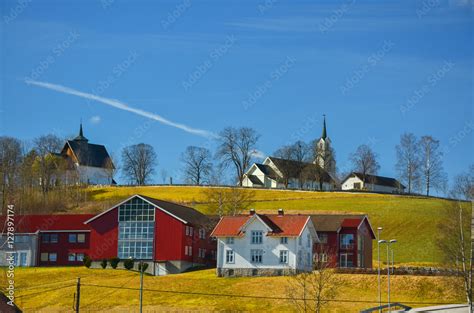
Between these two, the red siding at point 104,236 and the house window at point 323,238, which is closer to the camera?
the red siding at point 104,236

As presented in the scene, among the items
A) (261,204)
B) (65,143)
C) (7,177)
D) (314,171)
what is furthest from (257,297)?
(65,143)

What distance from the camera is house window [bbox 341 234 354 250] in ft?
285

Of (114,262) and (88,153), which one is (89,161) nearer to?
(88,153)

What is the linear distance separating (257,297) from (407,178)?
8877 centimetres

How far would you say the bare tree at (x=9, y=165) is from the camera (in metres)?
116

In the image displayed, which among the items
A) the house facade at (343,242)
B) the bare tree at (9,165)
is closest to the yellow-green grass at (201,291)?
the house facade at (343,242)

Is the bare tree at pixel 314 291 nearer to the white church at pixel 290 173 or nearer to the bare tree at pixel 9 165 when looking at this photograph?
the bare tree at pixel 9 165

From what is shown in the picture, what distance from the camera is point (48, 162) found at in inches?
5679

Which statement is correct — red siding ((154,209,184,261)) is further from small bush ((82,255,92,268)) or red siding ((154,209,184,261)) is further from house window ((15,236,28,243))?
house window ((15,236,28,243))

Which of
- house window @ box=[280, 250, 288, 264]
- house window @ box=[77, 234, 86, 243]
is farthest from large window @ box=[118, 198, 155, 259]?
A: house window @ box=[280, 250, 288, 264]

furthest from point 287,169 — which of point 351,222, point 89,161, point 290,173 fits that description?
point 351,222

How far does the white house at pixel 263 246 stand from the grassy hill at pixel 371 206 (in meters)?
15.6

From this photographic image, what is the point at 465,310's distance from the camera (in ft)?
183

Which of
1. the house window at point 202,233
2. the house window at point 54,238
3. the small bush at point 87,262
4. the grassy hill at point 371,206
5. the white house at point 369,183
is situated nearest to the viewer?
the small bush at point 87,262
